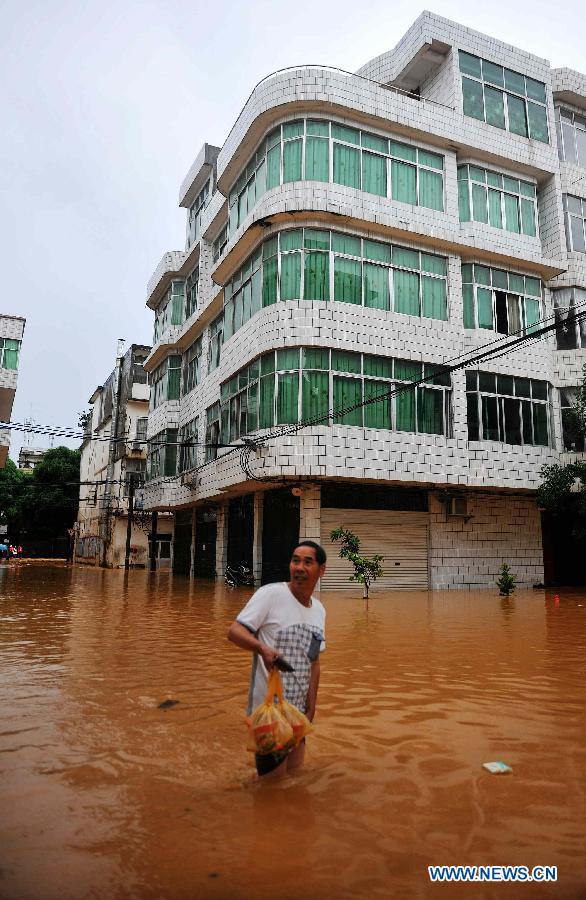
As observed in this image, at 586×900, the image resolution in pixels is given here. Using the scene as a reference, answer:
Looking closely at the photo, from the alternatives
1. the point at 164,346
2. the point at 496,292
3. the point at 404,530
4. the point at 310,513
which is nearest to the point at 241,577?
the point at 310,513

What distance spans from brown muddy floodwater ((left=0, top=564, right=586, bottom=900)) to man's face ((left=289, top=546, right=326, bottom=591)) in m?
1.12

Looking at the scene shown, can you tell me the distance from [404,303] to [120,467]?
31259mm

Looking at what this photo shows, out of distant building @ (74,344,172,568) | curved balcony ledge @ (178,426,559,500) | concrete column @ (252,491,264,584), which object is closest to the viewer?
curved balcony ledge @ (178,426,559,500)

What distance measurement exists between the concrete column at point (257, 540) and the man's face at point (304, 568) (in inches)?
683

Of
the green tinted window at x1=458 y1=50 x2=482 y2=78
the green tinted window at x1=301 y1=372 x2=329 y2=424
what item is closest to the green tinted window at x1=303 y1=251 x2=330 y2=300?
the green tinted window at x1=301 y1=372 x2=329 y2=424

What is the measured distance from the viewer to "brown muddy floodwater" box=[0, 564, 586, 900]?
2598 mm

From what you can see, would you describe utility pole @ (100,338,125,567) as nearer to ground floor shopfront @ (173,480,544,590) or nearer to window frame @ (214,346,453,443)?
ground floor shopfront @ (173,480,544,590)

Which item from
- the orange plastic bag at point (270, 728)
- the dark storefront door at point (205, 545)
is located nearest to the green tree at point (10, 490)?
the dark storefront door at point (205, 545)

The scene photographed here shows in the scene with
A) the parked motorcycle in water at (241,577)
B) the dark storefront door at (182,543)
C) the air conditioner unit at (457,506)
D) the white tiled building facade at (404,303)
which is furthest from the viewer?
the dark storefront door at (182,543)

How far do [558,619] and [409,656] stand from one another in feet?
18.8

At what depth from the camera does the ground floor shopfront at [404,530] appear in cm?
1925

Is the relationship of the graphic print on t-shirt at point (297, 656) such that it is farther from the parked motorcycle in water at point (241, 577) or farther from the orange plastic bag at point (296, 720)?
the parked motorcycle in water at point (241, 577)

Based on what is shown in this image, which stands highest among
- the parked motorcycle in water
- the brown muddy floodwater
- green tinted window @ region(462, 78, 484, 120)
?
green tinted window @ region(462, 78, 484, 120)

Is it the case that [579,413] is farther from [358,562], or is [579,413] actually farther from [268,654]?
[268,654]
